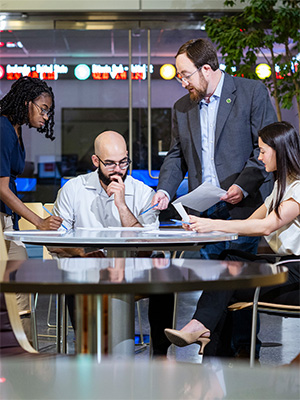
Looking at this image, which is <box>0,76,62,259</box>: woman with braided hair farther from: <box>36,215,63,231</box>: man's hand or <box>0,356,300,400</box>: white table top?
<box>0,356,300,400</box>: white table top

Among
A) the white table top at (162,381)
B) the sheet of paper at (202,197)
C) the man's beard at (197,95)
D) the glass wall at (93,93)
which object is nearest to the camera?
the white table top at (162,381)

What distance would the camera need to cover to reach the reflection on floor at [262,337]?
11.4ft

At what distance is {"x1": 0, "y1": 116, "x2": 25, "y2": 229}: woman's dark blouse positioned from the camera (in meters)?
3.02

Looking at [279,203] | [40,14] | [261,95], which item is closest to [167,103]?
[40,14]

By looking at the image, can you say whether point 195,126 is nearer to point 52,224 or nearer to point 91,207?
point 91,207

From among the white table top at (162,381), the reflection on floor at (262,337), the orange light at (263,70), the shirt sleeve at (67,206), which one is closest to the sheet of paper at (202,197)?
the shirt sleeve at (67,206)

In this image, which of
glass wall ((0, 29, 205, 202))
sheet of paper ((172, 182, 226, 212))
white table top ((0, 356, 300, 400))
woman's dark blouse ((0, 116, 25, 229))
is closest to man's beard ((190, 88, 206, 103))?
sheet of paper ((172, 182, 226, 212))

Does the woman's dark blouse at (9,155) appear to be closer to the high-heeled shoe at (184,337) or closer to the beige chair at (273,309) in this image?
the high-heeled shoe at (184,337)

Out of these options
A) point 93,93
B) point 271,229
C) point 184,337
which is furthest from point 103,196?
point 93,93

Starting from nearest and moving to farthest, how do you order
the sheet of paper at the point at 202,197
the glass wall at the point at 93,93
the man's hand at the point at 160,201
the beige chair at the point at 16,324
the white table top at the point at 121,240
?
the beige chair at the point at 16,324 → the white table top at the point at 121,240 → the sheet of paper at the point at 202,197 → the man's hand at the point at 160,201 → the glass wall at the point at 93,93

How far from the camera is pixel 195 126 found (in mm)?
3283

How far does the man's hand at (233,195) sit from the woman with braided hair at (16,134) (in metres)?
0.86

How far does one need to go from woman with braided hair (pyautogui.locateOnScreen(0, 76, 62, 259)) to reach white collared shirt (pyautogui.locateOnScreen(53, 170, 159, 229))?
0.22 metres

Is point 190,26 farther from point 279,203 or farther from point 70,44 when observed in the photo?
point 279,203
